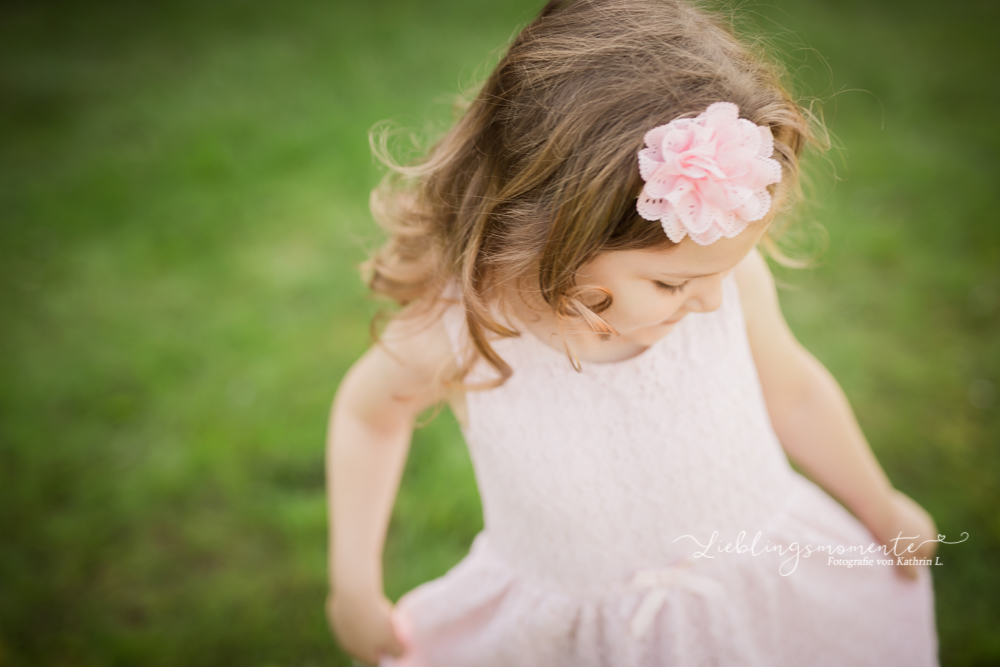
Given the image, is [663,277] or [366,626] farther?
[366,626]

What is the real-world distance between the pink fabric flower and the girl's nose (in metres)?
0.14

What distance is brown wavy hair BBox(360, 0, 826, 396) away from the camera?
2.80ft

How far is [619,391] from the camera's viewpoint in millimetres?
1083

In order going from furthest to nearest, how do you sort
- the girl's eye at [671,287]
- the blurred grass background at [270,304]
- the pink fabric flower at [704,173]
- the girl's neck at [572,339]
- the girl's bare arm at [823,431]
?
the blurred grass background at [270,304]
the girl's bare arm at [823,431]
the girl's neck at [572,339]
the girl's eye at [671,287]
the pink fabric flower at [704,173]

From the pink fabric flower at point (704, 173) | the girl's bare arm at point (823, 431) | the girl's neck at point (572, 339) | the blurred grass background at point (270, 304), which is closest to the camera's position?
the pink fabric flower at point (704, 173)

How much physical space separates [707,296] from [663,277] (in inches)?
4.0

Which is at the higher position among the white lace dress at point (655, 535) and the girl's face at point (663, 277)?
the girl's face at point (663, 277)

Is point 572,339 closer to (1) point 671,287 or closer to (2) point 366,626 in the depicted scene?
(1) point 671,287

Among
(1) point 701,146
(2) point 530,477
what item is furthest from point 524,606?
(1) point 701,146

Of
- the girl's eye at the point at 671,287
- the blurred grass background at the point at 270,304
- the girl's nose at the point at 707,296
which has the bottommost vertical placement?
the blurred grass background at the point at 270,304

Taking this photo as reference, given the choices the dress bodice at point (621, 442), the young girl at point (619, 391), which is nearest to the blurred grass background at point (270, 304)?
the young girl at point (619, 391)

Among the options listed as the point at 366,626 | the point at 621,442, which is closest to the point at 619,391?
the point at 621,442

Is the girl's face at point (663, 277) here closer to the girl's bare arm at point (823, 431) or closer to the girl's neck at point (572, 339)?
the girl's neck at point (572, 339)

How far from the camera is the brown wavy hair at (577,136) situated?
854 mm
